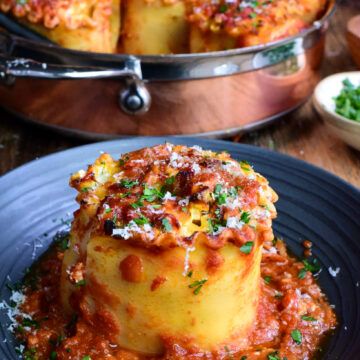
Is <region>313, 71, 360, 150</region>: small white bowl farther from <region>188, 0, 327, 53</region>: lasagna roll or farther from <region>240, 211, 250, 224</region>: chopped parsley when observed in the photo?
<region>240, 211, 250, 224</region>: chopped parsley

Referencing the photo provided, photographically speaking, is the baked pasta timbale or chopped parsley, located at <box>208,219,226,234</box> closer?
chopped parsley, located at <box>208,219,226,234</box>

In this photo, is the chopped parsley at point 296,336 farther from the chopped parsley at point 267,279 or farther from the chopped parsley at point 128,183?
the chopped parsley at point 128,183

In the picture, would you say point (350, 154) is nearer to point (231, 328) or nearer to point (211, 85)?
point (211, 85)

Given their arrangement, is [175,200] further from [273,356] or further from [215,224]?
[273,356]

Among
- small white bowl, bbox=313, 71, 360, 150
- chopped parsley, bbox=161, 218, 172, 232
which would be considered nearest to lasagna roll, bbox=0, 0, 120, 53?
small white bowl, bbox=313, 71, 360, 150

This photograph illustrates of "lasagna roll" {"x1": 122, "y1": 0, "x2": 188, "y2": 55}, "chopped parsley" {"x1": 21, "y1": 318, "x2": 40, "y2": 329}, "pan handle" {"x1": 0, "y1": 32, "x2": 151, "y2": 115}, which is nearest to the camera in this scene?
"chopped parsley" {"x1": 21, "y1": 318, "x2": 40, "y2": 329}

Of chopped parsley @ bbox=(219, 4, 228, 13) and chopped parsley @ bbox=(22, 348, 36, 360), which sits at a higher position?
chopped parsley @ bbox=(219, 4, 228, 13)

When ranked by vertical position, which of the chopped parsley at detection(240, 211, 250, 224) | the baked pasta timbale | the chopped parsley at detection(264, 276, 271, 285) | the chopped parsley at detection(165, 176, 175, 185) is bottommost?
the chopped parsley at detection(264, 276, 271, 285)

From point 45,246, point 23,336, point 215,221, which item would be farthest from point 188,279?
point 45,246
